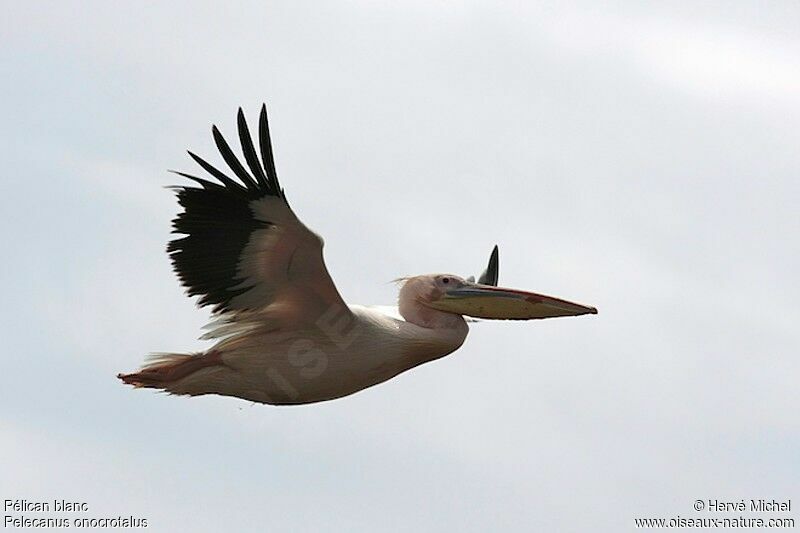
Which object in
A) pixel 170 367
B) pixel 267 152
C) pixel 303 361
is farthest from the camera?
pixel 170 367

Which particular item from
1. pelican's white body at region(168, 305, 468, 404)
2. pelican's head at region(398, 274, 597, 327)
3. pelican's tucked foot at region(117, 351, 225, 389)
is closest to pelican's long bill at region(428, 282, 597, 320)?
pelican's head at region(398, 274, 597, 327)

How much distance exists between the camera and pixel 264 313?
2328 cm

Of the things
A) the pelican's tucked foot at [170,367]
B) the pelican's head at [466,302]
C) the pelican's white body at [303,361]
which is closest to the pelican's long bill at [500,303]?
the pelican's head at [466,302]

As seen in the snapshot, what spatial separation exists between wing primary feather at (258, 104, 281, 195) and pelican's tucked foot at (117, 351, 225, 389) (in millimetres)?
1516

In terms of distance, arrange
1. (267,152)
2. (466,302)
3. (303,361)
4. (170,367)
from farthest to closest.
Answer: (466,302) < (170,367) < (303,361) < (267,152)

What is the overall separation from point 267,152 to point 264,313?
4.55ft

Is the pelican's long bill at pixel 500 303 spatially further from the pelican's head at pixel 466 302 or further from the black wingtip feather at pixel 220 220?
the black wingtip feather at pixel 220 220

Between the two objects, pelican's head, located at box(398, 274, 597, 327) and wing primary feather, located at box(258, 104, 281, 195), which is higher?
wing primary feather, located at box(258, 104, 281, 195)

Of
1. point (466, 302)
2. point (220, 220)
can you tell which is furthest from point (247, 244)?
point (466, 302)

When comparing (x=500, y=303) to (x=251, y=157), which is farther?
(x=500, y=303)

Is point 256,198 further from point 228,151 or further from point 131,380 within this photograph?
point 131,380

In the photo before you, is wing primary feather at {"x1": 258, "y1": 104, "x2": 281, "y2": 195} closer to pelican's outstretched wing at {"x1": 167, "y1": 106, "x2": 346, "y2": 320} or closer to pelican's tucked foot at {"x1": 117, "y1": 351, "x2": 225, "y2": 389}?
pelican's outstretched wing at {"x1": 167, "y1": 106, "x2": 346, "y2": 320}

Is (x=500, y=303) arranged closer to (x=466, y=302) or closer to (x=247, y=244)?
(x=466, y=302)

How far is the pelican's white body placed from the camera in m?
23.2
